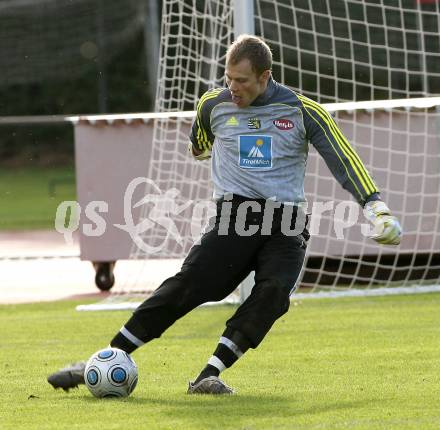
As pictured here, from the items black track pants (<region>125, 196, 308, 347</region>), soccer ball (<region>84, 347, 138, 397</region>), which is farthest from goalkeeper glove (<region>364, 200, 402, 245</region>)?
soccer ball (<region>84, 347, 138, 397</region>)

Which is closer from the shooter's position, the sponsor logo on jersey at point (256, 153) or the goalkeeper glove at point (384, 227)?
the goalkeeper glove at point (384, 227)

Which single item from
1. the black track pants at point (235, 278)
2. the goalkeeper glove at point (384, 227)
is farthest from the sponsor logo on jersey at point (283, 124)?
the goalkeeper glove at point (384, 227)

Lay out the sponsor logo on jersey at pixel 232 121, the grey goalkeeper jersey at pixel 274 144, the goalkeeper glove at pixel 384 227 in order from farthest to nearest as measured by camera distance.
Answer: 1. the sponsor logo on jersey at pixel 232 121
2. the grey goalkeeper jersey at pixel 274 144
3. the goalkeeper glove at pixel 384 227

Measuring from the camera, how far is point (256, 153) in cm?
637

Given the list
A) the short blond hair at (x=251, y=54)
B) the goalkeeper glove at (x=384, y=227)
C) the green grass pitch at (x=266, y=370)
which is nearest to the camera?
the green grass pitch at (x=266, y=370)

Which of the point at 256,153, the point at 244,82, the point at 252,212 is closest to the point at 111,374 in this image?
the point at 252,212

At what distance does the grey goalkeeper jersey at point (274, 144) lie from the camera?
6.31 m

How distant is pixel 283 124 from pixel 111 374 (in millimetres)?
1471

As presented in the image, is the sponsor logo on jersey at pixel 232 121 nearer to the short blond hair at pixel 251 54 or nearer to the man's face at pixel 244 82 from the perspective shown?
the man's face at pixel 244 82

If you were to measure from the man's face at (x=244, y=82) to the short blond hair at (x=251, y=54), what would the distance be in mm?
19

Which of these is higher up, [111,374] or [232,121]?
[232,121]

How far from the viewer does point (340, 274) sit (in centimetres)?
1176

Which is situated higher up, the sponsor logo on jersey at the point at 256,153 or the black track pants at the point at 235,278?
the sponsor logo on jersey at the point at 256,153

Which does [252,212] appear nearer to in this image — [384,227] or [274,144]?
[274,144]
